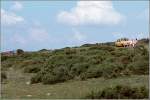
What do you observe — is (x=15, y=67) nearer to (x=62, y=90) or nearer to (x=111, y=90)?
(x=62, y=90)

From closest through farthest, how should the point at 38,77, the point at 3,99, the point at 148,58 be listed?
1. the point at 3,99
2. the point at 38,77
3. the point at 148,58

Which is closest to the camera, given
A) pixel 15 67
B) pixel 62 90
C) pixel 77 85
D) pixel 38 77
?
pixel 62 90

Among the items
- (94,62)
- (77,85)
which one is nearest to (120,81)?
(77,85)

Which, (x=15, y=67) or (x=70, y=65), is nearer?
(x=70, y=65)

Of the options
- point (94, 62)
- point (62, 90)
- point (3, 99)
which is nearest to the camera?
point (3, 99)

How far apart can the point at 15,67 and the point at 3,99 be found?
75.2 ft

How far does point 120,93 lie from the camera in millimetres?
18984

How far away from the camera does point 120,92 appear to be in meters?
19.0

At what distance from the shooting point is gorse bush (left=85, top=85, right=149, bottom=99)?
18828mm

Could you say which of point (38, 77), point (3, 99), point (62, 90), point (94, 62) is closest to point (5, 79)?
point (38, 77)

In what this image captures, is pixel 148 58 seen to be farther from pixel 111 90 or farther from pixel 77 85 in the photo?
pixel 111 90

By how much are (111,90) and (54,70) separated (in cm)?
917

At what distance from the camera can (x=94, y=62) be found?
30.5 meters

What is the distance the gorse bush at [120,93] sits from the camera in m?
18.8
